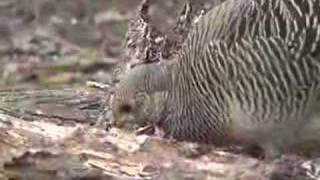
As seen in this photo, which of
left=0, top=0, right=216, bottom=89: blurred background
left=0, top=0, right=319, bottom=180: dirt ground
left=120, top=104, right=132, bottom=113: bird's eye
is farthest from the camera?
left=0, top=0, right=216, bottom=89: blurred background

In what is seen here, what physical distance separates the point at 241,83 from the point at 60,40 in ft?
14.6

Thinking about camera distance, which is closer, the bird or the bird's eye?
the bird

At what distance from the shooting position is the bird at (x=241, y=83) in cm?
305

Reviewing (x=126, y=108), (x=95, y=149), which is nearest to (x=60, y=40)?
(x=126, y=108)

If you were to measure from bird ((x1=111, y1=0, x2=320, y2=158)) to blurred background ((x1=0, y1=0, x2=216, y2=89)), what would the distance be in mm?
2977

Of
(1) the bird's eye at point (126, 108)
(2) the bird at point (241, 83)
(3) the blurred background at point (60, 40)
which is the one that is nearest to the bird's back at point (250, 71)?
(2) the bird at point (241, 83)

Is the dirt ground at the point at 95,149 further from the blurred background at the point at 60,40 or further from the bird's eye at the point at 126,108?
the blurred background at the point at 60,40

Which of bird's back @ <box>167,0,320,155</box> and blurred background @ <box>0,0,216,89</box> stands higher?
blurred background @ <box>0,0,216,89</box>

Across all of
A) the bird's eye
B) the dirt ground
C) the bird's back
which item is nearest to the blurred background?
the dirt ground

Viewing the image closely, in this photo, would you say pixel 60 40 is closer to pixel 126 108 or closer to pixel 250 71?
pixel 126 108

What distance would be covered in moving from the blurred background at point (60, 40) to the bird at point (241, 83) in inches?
117

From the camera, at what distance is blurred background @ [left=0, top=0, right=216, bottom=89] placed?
263 inches

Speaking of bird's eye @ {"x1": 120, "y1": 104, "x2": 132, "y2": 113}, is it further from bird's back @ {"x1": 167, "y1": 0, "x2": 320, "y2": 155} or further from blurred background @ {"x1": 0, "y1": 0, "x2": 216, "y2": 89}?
blurred background @ {"x1": 0, "y1": 0, "x2": 216, "y2": 89}

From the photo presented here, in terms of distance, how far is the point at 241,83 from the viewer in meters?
A: 3.10
